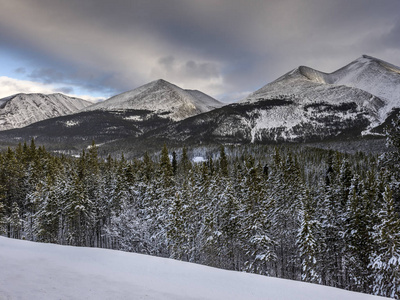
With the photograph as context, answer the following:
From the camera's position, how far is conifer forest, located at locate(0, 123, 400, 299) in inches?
1049

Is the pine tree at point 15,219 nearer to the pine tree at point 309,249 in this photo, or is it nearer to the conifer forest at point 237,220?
the conifer forest at point 237,220

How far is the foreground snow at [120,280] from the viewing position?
35.4ft

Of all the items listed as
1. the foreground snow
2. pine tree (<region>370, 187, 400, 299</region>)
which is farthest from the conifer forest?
the foreground snow

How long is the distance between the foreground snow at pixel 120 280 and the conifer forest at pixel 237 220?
1410cm

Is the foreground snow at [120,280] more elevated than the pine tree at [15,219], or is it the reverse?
the foreground snow at [120,280]

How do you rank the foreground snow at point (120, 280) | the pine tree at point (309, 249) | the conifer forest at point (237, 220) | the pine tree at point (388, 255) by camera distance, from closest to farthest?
the foreground snow at point (120, 280) → the pine tree at point (388, 255) → the conifer forest at point (237, 220) → the pine tree at point (309, 249)

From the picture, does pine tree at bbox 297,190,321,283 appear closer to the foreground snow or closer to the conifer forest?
the conifer forest

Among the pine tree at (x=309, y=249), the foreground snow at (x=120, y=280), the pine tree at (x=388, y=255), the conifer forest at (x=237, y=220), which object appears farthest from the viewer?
the pine tree at (x=309, y=249)

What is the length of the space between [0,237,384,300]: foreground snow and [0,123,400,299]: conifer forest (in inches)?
555

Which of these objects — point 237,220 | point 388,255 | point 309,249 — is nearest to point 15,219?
point 237,220

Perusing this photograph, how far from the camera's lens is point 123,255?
57.5ft

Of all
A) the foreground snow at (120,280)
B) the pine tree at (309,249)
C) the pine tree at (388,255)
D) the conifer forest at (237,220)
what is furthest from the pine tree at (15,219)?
the pine tree at (388,255)

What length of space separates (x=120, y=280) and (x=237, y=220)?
72.9ft

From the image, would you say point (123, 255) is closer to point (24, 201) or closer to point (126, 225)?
point (126, 225)
